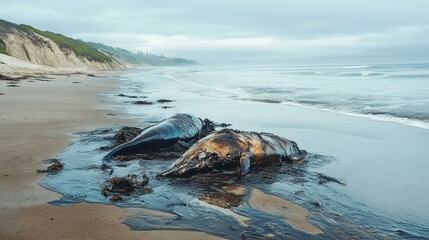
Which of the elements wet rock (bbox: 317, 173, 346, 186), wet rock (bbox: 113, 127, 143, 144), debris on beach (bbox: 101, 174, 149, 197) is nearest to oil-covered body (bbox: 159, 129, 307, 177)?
debris on beach (bbox: 101, 174, 149, 197)

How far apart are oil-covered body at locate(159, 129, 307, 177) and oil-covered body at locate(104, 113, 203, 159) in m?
1.16

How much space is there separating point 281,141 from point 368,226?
2.64 metres

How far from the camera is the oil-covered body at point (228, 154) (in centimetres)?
512

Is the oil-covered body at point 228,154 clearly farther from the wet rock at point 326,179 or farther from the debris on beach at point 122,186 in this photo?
the wet rock at point 326,179

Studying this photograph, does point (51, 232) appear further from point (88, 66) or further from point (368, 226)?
point (88, 66)

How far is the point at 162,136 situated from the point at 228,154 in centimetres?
160

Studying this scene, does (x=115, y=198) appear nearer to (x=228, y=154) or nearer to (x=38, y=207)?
(x=38, y=207)

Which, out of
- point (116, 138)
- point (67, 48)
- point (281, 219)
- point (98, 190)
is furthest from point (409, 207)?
point (67, 48)

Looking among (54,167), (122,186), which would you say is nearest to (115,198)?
(122,186)

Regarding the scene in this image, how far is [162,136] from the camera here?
6.56 m

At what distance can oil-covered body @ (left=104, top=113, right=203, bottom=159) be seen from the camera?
20.0ft

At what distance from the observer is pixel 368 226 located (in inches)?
148

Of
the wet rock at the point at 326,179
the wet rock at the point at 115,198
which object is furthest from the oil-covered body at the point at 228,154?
the wet rock at the point at 115,198

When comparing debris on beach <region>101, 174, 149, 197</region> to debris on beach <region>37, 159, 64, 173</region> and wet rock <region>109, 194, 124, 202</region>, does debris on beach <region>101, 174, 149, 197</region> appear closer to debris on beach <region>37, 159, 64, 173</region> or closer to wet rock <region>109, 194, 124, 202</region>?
wet rock <region>109, 194, 124, 202</region>
